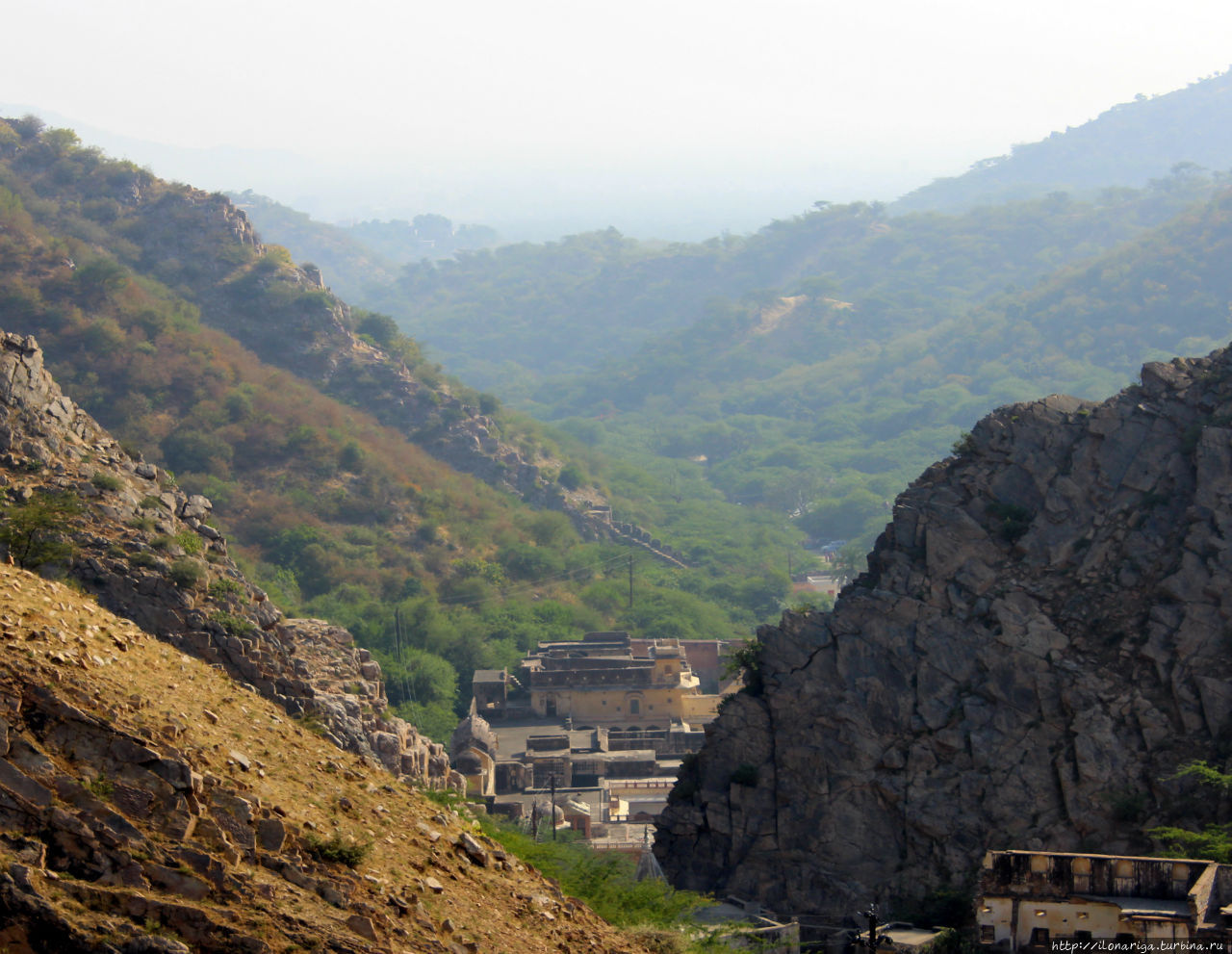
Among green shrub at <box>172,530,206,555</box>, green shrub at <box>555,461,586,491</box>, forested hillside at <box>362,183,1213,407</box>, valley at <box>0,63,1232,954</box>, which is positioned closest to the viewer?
valley at <box>0,63,1232,954</box>

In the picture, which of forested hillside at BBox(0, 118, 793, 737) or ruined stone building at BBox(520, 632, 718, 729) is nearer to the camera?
ruined stone building at BBox(520, 632, 718, 729)

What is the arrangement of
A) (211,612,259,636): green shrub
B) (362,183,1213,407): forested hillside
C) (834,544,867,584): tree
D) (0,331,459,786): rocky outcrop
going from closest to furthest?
(0,331,459,786): rocky outcrop → (211,612,259,636): green shrub → (834,544,867,584): tree → (362,183,1213,407): forested hillside

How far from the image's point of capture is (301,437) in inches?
2383

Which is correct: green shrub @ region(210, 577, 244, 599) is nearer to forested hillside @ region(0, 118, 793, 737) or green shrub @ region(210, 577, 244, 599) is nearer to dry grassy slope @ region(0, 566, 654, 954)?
dry grassy slope @ region(0, 566, 654, 954)

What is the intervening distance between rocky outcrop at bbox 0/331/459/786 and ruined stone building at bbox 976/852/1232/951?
9.64 metres

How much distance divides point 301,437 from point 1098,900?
4642cm

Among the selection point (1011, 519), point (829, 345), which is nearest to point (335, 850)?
point (1011, 519)

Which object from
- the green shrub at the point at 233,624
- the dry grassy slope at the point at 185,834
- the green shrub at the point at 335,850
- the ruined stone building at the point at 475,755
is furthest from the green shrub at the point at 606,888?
the ruined stone building at the point at 475,755

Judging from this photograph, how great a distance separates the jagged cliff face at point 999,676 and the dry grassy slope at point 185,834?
9755 mm

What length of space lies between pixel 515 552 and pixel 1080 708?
42.7m

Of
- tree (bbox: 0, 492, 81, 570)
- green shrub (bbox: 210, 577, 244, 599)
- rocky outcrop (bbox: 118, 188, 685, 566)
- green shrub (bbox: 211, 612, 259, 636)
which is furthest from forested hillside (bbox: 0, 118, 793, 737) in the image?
tree (bbox: 0, 492, 81, 570)

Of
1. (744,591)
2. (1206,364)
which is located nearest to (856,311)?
(744,591)

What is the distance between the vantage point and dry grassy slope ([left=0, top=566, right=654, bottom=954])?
430 inches

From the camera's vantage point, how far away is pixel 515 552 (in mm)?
64062
